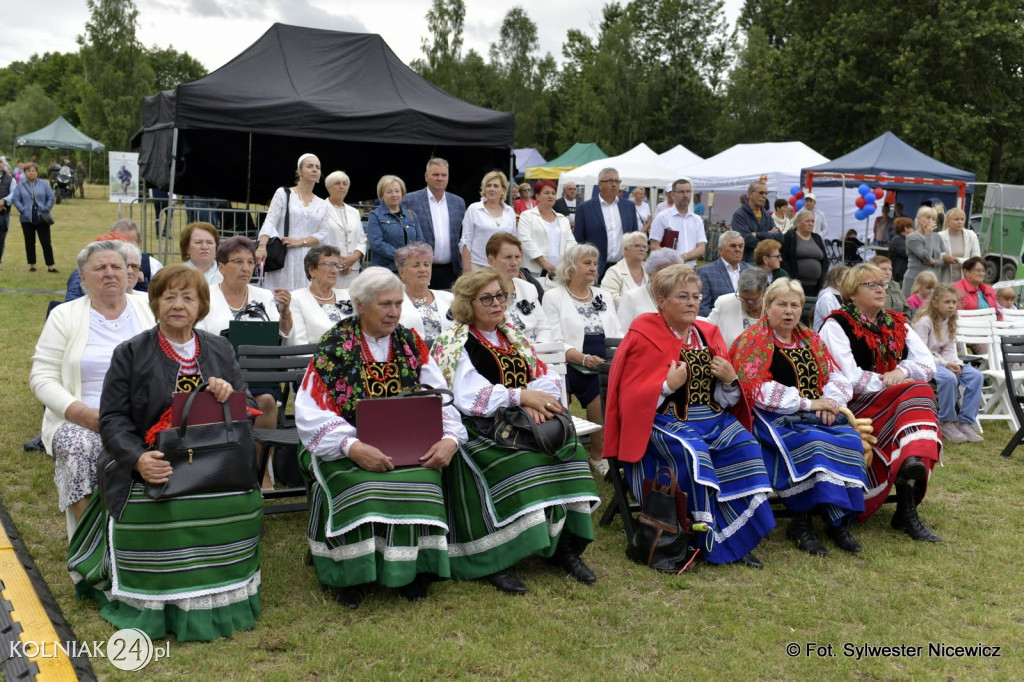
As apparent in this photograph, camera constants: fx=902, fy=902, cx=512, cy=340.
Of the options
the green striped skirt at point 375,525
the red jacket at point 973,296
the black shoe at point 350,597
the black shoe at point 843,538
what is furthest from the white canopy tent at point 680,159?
the black shoe at point 350,597

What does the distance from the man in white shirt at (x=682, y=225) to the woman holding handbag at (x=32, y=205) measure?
382 inches

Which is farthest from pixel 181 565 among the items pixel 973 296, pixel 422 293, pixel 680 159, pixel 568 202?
pixel 680 159

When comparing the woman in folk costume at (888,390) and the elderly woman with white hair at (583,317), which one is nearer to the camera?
the woman in folk costume at (888,390)

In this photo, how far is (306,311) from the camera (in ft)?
17.8

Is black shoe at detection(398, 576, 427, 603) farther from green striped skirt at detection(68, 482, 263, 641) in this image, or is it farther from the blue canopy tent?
the blue canopy tent

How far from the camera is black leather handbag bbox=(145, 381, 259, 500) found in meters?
3.43

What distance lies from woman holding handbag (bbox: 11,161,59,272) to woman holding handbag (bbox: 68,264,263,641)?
1158 centimetres

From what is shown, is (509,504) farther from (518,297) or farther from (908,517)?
(908,517)

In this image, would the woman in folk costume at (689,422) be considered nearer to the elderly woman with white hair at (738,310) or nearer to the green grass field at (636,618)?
the green grass field at (636,618)

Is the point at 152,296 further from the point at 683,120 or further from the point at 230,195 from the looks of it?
the point at 683,120

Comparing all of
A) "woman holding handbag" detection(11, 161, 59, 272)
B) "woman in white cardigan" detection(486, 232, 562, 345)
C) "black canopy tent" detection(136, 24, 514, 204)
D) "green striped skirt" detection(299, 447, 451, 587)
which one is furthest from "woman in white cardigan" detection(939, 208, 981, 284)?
"woman holding handbag" detection(11, 161, 59, 272)

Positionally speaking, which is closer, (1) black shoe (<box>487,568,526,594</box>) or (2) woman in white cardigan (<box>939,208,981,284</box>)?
(1) black shoe (<box>487,568,526,594</box>)

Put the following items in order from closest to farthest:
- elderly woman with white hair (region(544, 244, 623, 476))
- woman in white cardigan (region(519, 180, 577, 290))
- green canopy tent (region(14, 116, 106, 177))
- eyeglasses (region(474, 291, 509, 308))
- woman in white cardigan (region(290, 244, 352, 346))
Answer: eyeglasses (region(474, 291, 509, 308)) → woman in white cardigan (region(290, 244, 352, 346)) → elderly woman with white hair (region(544, 244, 623, 476)) → woman in white cardigan (region(519, 180, 577, 290)) → green canopy tent (region(14, 116, 106, 177))

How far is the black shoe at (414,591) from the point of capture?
3.93 metres
